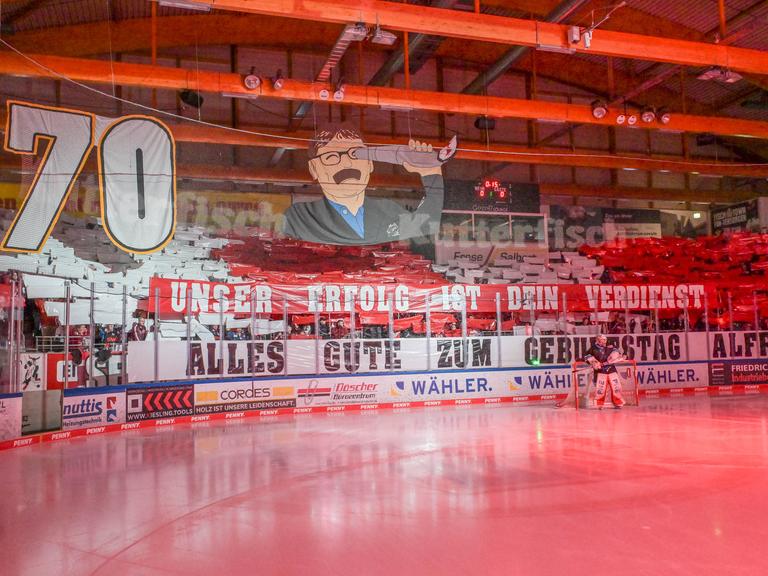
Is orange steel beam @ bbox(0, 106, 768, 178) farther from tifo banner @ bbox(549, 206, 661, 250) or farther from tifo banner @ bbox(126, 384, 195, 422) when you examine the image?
tifo banner @ bbox(126, 384, 195, 422)

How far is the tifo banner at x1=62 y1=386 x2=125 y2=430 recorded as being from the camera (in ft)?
39.7

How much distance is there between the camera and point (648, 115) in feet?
57.8

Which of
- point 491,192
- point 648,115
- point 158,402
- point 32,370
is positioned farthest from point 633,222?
point 32,370

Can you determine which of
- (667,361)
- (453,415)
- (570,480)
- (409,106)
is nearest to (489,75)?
(409,106)

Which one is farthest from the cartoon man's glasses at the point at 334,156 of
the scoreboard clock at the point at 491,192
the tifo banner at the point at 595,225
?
the tifo banner at the point at 595,225

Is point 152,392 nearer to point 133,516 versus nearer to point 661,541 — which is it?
point 133,516

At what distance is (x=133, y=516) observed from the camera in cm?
611

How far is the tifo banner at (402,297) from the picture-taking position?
15721mm

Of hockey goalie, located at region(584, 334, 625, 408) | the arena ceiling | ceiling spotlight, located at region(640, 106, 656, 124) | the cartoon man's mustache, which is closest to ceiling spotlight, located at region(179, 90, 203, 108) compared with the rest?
the arena ceiling

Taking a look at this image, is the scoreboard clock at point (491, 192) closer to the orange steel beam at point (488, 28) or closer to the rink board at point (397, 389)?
the rink board at point (397, 389)

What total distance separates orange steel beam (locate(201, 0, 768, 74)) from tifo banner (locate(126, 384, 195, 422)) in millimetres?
7378

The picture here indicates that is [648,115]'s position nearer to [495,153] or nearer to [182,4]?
[495,153]

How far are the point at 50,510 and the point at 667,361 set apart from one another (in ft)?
54.8

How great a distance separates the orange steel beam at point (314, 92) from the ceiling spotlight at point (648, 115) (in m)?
0.23
